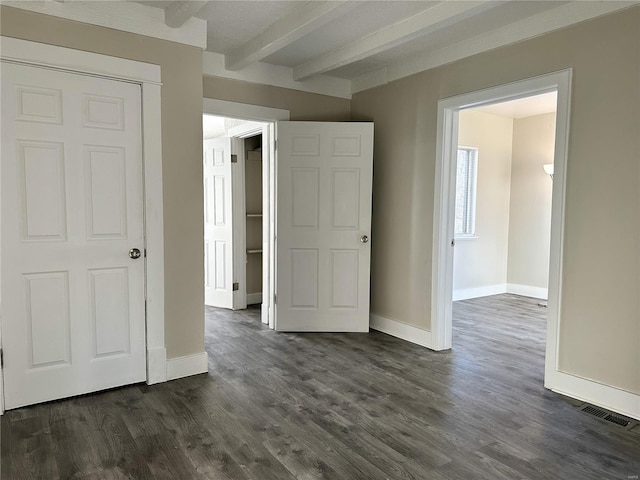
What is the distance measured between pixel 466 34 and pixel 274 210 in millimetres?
2170

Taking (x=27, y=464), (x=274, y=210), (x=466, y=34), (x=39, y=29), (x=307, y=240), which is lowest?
(x=27, y=464)

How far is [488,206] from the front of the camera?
603cm

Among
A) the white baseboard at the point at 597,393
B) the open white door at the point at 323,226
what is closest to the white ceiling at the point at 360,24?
the open white door at the point at 323,226

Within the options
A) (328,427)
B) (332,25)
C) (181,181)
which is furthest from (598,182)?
(181,181)

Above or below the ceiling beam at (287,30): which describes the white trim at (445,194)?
below

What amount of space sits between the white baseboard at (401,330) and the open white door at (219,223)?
175 cm

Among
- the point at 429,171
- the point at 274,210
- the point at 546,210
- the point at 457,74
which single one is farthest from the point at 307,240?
the point at 546,210

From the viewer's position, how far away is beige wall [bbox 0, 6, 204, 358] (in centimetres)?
293

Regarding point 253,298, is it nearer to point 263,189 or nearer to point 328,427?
point 263,189

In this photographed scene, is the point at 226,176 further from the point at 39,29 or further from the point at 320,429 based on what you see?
the point at 320,429

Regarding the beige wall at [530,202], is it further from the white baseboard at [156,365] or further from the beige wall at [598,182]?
the white baseboard at [156,365]

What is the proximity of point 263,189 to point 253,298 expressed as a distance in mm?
1594

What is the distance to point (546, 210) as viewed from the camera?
586cm

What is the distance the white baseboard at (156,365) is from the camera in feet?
9.78
